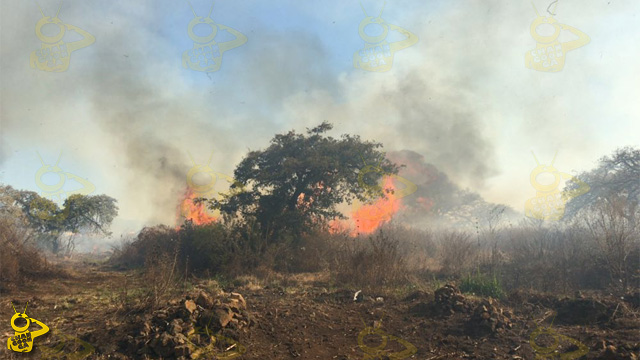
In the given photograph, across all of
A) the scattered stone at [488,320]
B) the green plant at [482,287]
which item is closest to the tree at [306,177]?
the green plant at [482,287]

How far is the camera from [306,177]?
713 inches

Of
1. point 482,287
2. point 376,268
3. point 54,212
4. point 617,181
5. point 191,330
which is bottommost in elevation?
point 191,330

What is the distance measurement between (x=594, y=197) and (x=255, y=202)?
25338 mm

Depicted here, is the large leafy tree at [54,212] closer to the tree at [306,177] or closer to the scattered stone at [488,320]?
the tree at [306,177]

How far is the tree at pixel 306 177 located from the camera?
17.6m

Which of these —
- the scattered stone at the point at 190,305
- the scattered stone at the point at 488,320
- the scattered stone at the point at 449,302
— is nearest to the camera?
the scattered stone at the point at 190,305

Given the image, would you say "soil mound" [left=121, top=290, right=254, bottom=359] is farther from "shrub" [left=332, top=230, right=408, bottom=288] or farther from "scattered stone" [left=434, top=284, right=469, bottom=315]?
"shrub" [left=332, top=230, right=408, bottom=288]

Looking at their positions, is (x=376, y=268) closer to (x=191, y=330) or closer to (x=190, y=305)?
(x=190, y=305)

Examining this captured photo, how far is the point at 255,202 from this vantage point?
59.9ft

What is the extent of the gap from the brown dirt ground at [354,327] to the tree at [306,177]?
31.4 feet

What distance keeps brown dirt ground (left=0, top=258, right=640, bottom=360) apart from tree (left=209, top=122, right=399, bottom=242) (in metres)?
9.56

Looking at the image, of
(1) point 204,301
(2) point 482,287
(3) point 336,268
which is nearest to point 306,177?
(3) point 336,268

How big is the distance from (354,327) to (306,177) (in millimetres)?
12394

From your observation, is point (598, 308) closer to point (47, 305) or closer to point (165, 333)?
point (165, 333)
